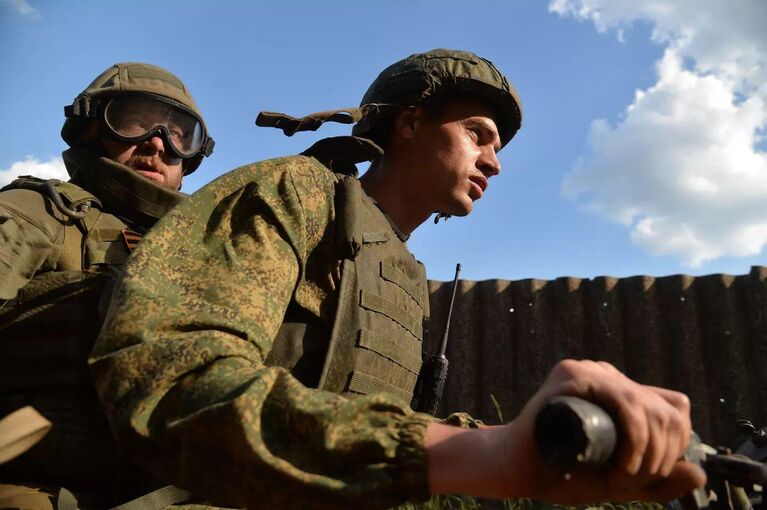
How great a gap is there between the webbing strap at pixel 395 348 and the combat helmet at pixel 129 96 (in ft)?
7.96

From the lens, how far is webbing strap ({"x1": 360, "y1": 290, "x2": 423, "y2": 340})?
223 centimetres

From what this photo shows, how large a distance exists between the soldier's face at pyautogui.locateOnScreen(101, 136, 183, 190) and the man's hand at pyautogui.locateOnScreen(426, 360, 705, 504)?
11.0 ft

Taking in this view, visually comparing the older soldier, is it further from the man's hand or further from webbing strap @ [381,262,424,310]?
the man's hand

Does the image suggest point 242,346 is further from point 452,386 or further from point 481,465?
point 452,386

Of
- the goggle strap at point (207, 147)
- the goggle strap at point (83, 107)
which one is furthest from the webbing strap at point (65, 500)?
the goggle strap at point (207, 147)

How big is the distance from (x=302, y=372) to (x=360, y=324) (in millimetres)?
242

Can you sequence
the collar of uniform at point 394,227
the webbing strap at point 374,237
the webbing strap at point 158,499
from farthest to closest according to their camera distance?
the collar of uniform at point 394,227
the webbing strap at point 374,237
the webbing strap at point 158,499

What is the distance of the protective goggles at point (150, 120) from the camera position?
13.6 ft

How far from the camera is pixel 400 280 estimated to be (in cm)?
253

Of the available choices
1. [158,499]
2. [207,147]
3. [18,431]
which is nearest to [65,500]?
[158,499]

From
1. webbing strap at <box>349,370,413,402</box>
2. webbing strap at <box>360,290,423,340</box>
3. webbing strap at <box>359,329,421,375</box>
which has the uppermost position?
webbing strap at <box>360,290,423,340</box>

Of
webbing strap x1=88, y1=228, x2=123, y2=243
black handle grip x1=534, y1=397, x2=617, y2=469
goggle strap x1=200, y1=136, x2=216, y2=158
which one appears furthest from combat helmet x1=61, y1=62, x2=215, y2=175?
black handle grip x1=534, y1=397, x2=617, y2=469

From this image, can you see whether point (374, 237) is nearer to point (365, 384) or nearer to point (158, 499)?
point (365, 384)

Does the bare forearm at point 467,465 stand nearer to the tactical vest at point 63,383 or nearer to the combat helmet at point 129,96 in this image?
the tactical vest at point 63,383
